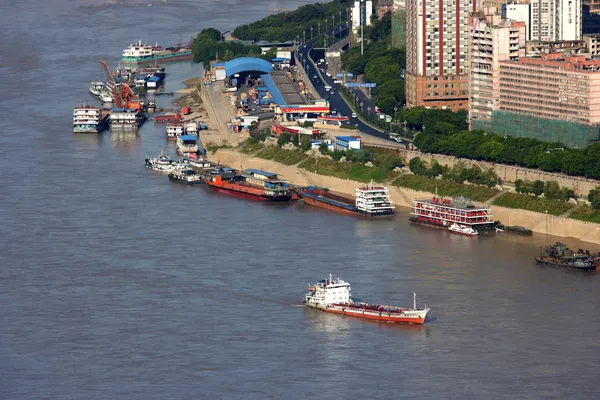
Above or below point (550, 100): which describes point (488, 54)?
above

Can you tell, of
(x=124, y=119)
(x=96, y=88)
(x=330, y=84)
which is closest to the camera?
(x=124, y=119)

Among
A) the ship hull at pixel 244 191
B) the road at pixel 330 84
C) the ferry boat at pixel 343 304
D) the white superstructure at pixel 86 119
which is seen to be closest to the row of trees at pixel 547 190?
the ship hull at pixel 244 191

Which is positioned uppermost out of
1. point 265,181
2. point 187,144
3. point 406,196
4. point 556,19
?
point 556,19

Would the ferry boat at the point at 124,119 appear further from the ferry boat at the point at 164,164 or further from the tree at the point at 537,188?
the tree at the point at 537,188

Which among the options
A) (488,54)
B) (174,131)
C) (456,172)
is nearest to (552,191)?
(456,172)

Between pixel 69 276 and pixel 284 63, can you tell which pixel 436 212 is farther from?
pixel 284 63

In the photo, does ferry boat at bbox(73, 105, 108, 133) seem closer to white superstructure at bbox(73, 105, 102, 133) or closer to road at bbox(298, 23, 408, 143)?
white superstructure at bbox(73, 105, 102, 133)

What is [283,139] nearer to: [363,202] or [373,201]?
[363,202]
